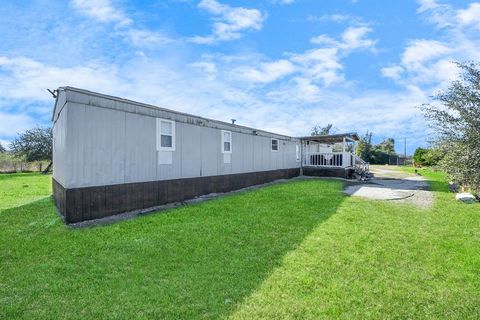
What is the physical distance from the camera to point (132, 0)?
9.23 meters

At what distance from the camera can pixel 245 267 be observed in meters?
→ 3.96

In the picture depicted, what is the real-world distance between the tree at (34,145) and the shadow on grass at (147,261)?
2741cm

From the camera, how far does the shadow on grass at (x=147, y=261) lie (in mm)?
2973

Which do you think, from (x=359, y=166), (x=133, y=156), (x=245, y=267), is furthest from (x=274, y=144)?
(x=245, y=267)

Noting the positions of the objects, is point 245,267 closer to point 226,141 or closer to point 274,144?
point 226,141

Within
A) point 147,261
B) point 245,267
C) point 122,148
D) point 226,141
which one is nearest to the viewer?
point 245,267

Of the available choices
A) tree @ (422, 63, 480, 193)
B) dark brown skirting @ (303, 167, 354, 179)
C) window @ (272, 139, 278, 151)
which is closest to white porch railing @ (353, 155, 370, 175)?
dark brown skirting @ (303, 167, 354, 179)

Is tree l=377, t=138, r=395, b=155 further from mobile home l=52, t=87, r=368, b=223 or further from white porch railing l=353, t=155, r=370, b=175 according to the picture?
mobile home l=52, t=87, r=368, b=223

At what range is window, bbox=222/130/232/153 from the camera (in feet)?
37.1

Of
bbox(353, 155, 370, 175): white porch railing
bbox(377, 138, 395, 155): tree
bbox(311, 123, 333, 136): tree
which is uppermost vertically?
bbox(311, 123, 333, 136): tree

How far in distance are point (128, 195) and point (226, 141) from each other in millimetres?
4936

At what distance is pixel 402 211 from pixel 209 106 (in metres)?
13.5

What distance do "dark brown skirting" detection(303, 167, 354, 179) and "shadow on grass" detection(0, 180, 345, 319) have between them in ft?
34.4

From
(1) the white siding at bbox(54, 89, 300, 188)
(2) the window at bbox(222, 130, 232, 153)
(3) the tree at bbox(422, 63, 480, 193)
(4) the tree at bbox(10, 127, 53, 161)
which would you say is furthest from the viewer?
(4) the tree at bbox(10, 127, 53, 161)
